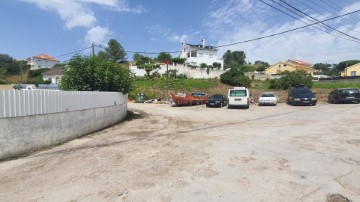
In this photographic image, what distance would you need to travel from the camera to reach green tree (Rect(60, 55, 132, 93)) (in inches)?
574

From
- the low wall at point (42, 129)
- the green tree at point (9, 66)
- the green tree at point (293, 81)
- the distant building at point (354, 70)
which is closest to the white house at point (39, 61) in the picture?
the green tree at point (9, 66)

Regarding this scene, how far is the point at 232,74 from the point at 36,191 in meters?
40.2

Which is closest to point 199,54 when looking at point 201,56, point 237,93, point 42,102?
point 201,56

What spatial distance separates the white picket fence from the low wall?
0.16 m

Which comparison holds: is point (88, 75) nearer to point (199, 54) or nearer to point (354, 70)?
point (199, 54)

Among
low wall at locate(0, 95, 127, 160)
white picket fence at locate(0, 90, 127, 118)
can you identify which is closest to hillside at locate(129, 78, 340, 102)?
white picket fence at locate(0, 90, 127, 118)

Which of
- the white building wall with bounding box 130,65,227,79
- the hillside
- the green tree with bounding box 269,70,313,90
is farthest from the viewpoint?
the white building wall with bounding box 130,65,227,79

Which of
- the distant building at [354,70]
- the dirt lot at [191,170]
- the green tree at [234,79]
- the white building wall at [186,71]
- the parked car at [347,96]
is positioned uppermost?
the distant building at [354,70]

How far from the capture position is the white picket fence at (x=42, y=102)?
23.8 feet

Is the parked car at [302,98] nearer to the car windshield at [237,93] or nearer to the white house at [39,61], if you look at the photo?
the car windshield at [237,93]

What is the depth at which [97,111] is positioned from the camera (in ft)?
39.4

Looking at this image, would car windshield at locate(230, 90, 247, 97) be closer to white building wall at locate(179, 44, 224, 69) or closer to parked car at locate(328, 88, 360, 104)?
parked car at locate(328, 88, 360, 104)

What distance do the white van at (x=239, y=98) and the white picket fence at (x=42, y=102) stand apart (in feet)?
45.4

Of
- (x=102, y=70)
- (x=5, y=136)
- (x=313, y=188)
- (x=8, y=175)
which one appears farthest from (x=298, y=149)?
(x=102, y=70)
